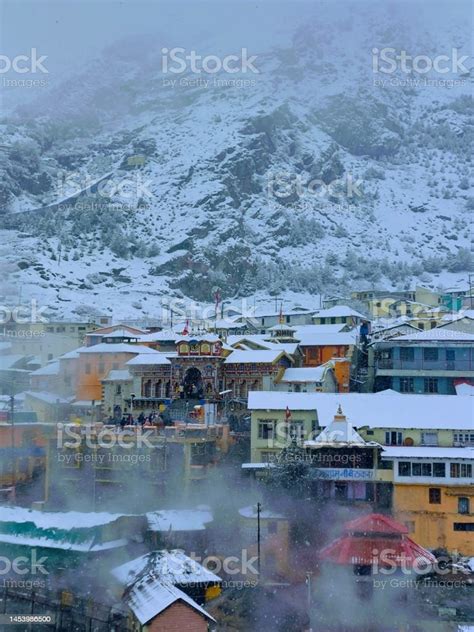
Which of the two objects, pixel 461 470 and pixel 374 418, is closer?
pixel 461 470

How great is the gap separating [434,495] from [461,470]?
1.48 m

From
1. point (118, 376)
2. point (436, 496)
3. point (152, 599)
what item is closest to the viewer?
point (152, 599)

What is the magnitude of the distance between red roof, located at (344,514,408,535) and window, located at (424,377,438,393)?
12952 mm

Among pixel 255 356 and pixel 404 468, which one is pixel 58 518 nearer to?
pixel 404 468

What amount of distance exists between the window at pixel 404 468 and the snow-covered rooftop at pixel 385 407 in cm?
192

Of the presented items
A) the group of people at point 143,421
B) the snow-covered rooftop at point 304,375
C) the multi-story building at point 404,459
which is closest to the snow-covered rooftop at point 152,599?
the multi-story building at point 404,459

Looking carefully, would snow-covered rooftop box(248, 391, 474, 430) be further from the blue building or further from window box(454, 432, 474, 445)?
the blue building

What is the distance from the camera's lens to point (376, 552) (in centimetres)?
2152

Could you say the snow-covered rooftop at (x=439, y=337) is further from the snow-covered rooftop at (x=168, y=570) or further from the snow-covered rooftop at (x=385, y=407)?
the snow-covered rooftop at (x=168, y=570)

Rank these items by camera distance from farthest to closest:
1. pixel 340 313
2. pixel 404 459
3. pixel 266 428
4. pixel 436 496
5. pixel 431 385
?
pixel 340 313, pixel 431 385, pixel 266 428, pixel 404 459, pixel 436 496

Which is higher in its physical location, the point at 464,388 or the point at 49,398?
the point at 464,388

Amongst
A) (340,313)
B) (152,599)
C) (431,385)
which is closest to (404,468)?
(431,385)

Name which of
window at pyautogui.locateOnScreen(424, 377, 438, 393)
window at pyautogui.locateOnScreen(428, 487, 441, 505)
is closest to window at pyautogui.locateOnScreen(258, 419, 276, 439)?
window at pyautogui.locateOnScreen(428, 487, 441, 505)

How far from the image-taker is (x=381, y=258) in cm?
10656
